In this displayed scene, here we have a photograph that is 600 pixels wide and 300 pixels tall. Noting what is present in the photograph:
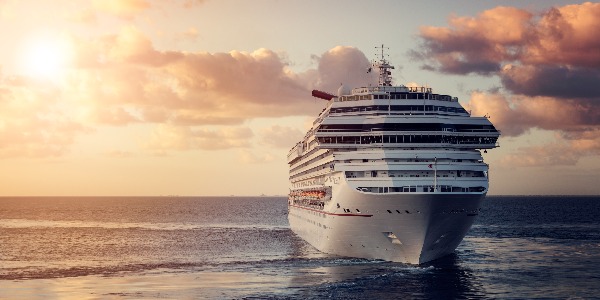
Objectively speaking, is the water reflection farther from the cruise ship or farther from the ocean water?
the cruise ship

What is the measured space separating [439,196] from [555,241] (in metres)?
51.8

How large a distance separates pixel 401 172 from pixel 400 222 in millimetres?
4774

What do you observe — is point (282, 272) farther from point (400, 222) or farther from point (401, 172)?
point (401, 172)

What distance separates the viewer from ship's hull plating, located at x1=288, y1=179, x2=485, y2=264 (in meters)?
59.6

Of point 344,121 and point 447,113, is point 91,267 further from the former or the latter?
point 447,113

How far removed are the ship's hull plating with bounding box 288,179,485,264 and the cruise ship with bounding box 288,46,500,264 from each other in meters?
0.09

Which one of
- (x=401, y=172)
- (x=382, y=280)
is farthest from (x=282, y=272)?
(x=401, y=172)

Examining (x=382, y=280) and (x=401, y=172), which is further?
(x=401, y=172)

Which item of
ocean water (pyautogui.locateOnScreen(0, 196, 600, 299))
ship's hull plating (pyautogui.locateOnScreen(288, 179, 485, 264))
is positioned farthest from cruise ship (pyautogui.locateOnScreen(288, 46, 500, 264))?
ocean water (pyautogui.locateOnScreen(0, 196, 600, 299))

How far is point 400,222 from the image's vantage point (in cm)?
6038

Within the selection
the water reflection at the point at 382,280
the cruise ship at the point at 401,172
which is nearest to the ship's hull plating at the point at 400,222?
the cruise ship at the point at 401,172

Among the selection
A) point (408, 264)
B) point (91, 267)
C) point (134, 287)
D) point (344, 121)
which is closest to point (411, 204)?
point (408, 264)

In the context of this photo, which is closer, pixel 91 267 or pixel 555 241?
pixel 91 267

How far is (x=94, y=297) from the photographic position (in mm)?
51938
